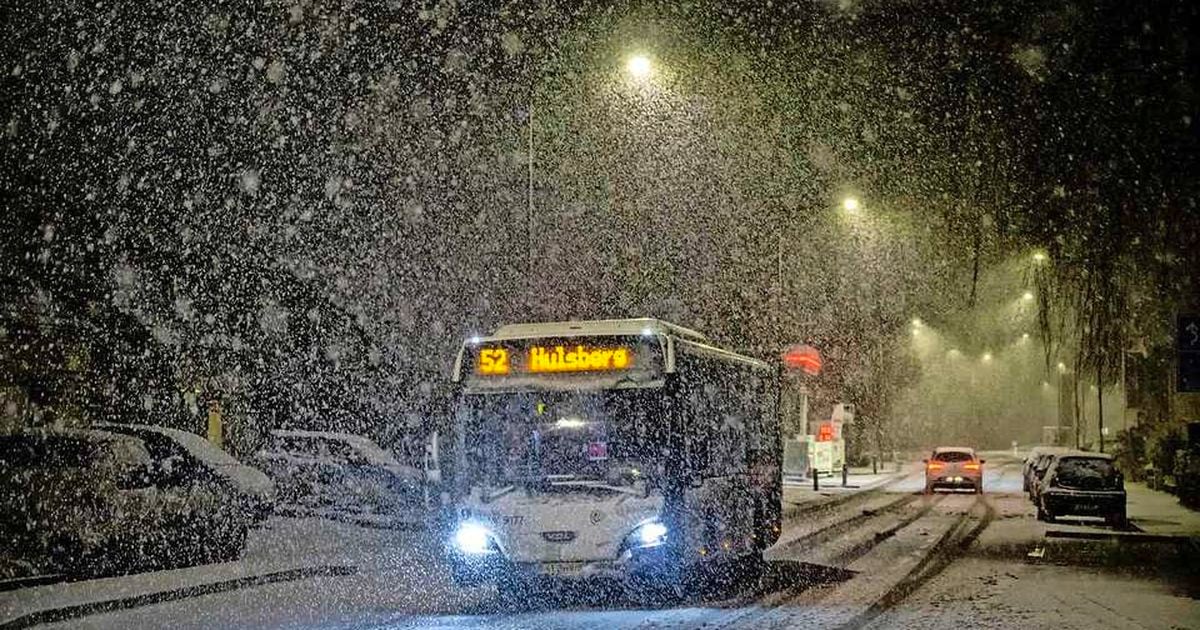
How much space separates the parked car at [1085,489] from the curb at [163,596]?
16522 millimetres

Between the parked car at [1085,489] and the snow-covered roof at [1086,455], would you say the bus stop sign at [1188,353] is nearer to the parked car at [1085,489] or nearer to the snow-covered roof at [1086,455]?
the parked car at [1085,489]

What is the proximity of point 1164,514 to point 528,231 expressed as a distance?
16979 millimetres

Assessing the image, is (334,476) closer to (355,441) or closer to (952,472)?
(355,441)

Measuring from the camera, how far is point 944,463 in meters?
41.6

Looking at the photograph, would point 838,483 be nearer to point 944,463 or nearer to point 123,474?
point 944,463

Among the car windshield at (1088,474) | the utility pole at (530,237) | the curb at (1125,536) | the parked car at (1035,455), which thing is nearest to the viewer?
the curb at (1125,536)

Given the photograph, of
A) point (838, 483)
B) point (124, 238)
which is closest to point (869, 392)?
point (838, 483)

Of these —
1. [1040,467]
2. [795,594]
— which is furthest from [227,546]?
[1040,467]

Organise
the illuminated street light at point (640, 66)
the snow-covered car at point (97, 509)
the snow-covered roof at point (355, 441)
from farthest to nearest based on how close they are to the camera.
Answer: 1. the snow-covered roof at point (355, 441)
2. the illuminated street light at point (640, 66)
3. the snow-covered car at point (97, 509)

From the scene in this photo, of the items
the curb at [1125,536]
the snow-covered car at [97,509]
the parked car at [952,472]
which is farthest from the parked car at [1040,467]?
the snow-covered car at [97,509]

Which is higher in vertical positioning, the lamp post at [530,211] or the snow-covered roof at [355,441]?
the lamp post at [530,211]

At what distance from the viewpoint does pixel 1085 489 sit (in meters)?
27.0

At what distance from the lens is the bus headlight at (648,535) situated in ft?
41.3

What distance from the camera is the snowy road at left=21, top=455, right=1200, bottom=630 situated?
11.9m
